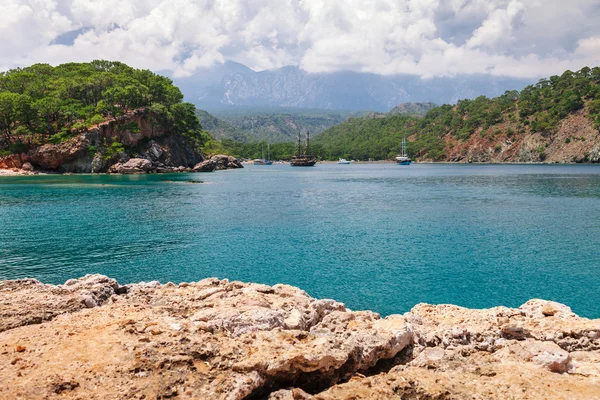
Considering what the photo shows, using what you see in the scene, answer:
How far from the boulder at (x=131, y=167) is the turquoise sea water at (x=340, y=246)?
53.4 m

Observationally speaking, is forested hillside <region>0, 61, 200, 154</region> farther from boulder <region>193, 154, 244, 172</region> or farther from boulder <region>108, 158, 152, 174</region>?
boulder <region>193, 154, 244, 172</region>

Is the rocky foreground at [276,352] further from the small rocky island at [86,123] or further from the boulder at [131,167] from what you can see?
the small rocky island at [86,123]

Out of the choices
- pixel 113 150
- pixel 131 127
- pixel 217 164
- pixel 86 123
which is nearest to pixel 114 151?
pixel 113 150

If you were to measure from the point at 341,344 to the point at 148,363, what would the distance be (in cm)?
392

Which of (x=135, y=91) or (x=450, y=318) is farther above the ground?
(x=135, y=91)

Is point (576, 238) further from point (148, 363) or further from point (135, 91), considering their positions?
point (135, 91)

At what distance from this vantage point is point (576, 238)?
31312 millimetres

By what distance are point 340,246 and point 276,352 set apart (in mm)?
21386

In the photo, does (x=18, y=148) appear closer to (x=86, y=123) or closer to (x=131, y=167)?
(x=86, y=123)

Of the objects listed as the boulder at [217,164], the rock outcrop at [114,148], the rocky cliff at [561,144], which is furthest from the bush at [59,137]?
the rocky cliff at [561,144]

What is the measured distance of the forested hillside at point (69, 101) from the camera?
324 ft

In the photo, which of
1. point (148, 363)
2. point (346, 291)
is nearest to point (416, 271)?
point (346, 291)

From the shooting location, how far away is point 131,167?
105 metres

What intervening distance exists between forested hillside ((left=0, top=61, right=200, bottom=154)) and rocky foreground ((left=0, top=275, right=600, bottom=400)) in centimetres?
10499
